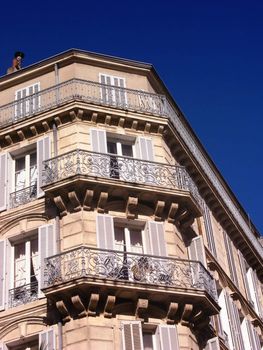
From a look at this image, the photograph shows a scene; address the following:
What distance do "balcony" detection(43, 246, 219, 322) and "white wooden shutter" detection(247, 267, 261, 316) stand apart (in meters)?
9.09

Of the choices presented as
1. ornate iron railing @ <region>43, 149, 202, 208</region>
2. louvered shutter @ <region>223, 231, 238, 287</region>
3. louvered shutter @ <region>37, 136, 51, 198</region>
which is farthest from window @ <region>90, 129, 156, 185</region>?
louvered shutter @ <region>223, 231, 238, 287</region>

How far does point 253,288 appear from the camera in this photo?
2738 cm

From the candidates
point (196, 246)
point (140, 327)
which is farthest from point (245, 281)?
point (140, 327)

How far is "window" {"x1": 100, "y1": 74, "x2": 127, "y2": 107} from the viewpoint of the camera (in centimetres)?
2141

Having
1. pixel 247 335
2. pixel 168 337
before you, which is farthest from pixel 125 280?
pixel 247 335

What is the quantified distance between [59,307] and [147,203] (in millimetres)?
4174

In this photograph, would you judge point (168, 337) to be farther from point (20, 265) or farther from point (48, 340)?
point (20, 265)

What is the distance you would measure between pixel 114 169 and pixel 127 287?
12.6 ft

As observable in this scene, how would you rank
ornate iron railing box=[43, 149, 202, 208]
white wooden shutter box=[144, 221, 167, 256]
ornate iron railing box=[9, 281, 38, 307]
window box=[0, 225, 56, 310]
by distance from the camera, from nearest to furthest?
ornate iron railing box=[9, 281, 38, 307] < window box=[0, 225, 56, 310] < white wooden shutter box=[144, 221, 167, 256] < ornate iron railing box=[43, 149, 202, 208]

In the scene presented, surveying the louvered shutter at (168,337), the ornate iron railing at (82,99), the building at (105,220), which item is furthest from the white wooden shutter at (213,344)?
the ornate iron railing at (82,99)

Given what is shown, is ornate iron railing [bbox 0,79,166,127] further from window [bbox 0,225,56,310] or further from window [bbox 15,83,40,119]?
window [bbox 0,225,56,310]

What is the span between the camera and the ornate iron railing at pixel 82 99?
69.3 feet

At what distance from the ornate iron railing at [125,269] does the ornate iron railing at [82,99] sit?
5.31 metres

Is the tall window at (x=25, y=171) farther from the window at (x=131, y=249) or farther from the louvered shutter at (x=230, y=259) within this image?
the louvered shutter at (x=230, y=259)
